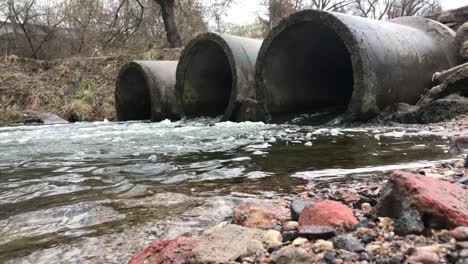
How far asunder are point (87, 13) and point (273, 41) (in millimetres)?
14741

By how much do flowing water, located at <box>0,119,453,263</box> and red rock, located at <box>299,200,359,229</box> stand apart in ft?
1.98

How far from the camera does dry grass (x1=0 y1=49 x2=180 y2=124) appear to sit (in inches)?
555

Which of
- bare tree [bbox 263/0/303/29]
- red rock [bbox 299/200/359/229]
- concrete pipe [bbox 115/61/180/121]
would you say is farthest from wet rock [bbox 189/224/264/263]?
bare tree [bbox 263/0/303/29]

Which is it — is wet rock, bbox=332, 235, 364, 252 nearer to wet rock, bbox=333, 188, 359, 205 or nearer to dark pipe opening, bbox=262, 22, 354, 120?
wet rock, bbox=333, 188, 359, 205

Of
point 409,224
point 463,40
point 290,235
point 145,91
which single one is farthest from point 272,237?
point 145,91

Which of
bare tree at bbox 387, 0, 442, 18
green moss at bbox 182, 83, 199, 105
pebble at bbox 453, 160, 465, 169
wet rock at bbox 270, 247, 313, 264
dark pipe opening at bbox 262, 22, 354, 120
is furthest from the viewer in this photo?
bare tree at bbox 387, 0, 442, 18

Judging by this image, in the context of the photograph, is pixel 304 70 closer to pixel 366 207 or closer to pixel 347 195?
pixel 347 195

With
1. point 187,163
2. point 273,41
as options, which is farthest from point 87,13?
point 187,163

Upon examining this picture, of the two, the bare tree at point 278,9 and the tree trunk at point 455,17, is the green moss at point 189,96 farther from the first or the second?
the bare tree at point 278,9

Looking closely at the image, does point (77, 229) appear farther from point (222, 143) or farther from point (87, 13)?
point (87, 13)

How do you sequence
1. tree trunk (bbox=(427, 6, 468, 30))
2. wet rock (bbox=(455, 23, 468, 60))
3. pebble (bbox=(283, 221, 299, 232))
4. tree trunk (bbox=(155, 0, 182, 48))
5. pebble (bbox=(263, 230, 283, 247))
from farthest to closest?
tree trunk (bbox=(155, 0, 182, 48))
tree trunk (bbox=(427, 6, 468, 30))
wet rock (bbox=(455, 23, 468, 60))
pebble (bbox=(283, 221, 299, 232))
pebble (bbox=(263, 230, 283, 247))

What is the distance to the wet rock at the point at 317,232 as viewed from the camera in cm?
174

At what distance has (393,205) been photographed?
6.26 ft

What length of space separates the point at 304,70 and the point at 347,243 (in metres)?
7.60
